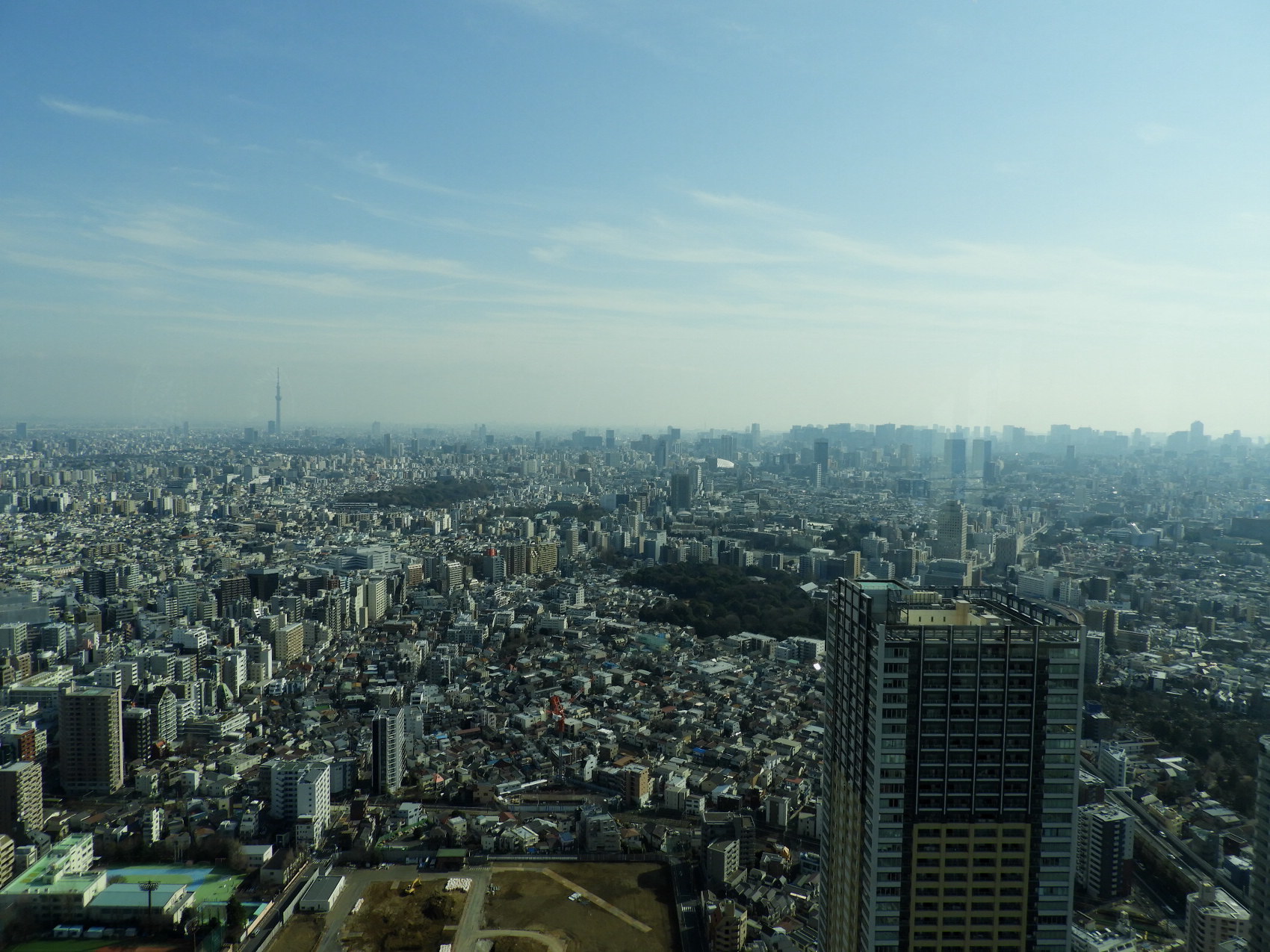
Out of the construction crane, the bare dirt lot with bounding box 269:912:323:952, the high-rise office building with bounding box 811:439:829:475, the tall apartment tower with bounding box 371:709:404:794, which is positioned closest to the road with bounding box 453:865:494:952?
the bare dirt lot with bounding box 269:912:323:952

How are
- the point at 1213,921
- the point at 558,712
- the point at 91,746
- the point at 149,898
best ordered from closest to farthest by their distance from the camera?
the point at 1213,921 → the point at 149,898 → the point at 91,746 → the point at 558,712

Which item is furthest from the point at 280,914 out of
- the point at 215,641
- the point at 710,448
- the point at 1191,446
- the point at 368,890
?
the point at 710,448

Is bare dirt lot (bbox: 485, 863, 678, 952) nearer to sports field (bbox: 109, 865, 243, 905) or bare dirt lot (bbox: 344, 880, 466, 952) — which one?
bare dirt lot (bbox: 344, 880, 466, 952)

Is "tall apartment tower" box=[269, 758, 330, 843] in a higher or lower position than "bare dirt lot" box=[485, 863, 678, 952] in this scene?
higher

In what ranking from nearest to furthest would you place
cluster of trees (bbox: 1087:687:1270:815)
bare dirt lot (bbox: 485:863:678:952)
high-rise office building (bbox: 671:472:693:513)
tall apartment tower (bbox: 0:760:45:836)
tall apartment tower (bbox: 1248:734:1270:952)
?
A: tall apartment tower (bbox: 1248:734:1270:952), cluster of trees (bbox: 1087:687:1270:815), bare dirt lot (bbox: 485:863:678:952), tall apartment tower (bbox: 0:760:45:836), high-rise office building (bbox: 671:472:693:513)

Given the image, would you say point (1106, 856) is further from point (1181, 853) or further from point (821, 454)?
point (821, 454)

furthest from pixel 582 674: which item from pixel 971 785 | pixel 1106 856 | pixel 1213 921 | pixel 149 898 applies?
pixel 971 785

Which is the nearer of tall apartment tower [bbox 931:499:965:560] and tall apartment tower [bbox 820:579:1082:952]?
tall apartment tower [bbox 820:579:1082:952]

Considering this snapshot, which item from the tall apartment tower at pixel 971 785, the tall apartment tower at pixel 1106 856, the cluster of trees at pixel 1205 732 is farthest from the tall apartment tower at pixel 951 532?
the tall apartment tower at pixel 971 785
